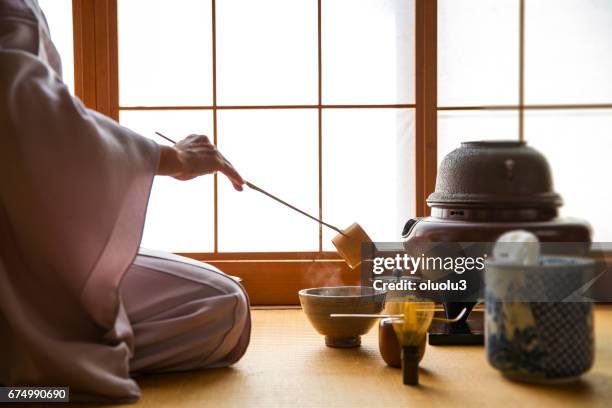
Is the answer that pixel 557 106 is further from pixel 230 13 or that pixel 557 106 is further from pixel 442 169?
pixel 230 13

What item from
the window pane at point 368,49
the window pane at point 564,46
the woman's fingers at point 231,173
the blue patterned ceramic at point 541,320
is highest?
the window pane at point 368,49

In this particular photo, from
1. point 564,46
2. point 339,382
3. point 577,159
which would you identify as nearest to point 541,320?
point 577,159

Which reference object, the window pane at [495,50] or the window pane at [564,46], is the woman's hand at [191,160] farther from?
the window pane at [564,46]

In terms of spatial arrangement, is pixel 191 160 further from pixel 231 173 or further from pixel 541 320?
pixel 541 320

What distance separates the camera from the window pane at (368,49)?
348 cm

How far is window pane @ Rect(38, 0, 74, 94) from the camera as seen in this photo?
350cm

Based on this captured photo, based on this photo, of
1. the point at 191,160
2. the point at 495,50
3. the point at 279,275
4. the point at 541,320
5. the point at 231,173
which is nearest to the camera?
the point at 541,320

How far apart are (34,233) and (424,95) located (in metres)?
2.02

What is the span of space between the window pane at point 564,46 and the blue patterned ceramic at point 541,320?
10.0 inches

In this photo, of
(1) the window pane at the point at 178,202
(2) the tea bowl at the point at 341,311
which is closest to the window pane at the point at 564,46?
(2) the tea bowl at the point at 341,311

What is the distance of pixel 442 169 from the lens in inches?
96.7

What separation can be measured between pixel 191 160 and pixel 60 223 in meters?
0.38

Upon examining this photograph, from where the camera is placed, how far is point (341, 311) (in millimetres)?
2508

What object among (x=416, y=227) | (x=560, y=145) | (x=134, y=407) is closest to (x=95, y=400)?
(x=134, y=407)
